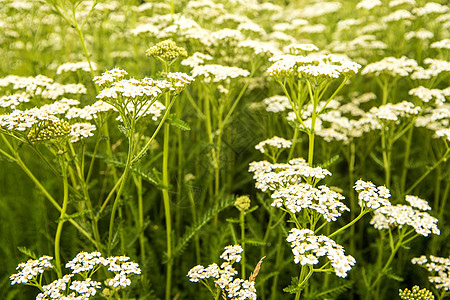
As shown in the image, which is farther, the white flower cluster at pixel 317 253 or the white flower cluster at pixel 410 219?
the white flower cluster at pixel 410 219

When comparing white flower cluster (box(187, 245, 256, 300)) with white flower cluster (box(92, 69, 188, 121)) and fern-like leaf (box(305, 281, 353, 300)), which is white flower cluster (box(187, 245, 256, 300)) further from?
white flower cluster (box(92, 69, 188, 121))

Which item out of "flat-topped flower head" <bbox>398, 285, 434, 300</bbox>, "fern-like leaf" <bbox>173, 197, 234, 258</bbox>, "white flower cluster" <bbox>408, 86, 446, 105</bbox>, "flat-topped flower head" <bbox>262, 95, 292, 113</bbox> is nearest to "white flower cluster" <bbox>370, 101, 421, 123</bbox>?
"white flower cluster" <bbox>408, 86, 446, 105</bbox>

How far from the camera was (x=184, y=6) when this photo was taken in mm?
4980

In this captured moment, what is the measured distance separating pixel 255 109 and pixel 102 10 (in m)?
2.27

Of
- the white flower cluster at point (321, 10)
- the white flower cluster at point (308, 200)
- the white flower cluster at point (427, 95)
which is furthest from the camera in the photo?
the white flower cluster at point (321, 10)

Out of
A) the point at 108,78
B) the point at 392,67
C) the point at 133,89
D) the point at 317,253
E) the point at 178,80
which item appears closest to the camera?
the point at 317,253

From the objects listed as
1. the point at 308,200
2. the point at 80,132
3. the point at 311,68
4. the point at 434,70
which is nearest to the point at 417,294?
the point at 308,200

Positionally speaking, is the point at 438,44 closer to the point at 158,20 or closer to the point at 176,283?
the point at 158,20

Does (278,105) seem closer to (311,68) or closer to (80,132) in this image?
(311,68)

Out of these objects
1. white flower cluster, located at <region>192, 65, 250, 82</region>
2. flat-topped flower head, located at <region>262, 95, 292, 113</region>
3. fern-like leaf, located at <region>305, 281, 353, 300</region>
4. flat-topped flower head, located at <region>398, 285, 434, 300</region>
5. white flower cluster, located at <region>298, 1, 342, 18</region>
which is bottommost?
fern-like leaf, located at <region>305, 281, 353, 300</region>

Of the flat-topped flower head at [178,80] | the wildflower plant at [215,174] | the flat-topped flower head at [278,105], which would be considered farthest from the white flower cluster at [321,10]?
the flat-topped flower head at [178,80]

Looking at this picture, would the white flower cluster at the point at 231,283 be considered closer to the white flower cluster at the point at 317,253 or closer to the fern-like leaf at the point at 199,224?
the white flower cluster at the point at 317,253

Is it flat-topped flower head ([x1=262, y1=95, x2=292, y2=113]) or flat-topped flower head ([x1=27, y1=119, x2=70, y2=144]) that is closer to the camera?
flat-topped flower head ([x1=27, y1=119, x2=70, y2=144])

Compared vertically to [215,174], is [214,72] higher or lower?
higher
